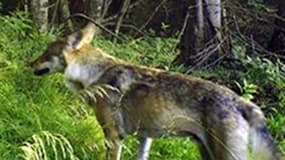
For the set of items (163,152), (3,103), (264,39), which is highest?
(3,103)

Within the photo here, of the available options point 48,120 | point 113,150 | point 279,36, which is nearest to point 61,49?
point 48,120

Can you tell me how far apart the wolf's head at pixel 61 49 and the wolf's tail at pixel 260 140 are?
180cm

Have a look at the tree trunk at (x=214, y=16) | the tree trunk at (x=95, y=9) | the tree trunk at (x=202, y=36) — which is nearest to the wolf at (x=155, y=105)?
the tree trunk at (x=202, y=36)

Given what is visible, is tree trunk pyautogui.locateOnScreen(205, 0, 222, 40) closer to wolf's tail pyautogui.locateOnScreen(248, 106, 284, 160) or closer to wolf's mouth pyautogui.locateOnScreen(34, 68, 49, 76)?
wolf's mouth pyautogui.locateOnScreen(34, 68, 49, 76)

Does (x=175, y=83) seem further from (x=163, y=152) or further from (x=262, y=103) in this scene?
(x=262, y=103)

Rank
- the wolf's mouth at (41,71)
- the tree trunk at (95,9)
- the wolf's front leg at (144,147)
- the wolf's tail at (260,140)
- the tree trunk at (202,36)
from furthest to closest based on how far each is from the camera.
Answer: the tree trunk at (95,9) → the tree trunk at (202,36) → the wolf's mouth at (41,71) → the wolf's front leg at (144,147) → the wolf's tail at (260,140)

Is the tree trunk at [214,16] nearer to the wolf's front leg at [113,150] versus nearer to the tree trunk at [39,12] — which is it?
the tree trunk at [39,12]

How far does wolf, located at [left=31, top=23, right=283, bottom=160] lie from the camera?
Result: 6469 millimetres

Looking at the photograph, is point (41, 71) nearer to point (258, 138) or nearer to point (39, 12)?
point (258, 138)

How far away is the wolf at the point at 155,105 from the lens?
6469mm

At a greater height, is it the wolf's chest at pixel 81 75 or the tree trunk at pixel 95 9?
the wolf's chest at pixel 81 75

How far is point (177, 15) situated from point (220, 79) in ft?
20.2

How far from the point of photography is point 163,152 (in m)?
7.62

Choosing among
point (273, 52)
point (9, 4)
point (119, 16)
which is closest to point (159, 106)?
point (273, 52)
